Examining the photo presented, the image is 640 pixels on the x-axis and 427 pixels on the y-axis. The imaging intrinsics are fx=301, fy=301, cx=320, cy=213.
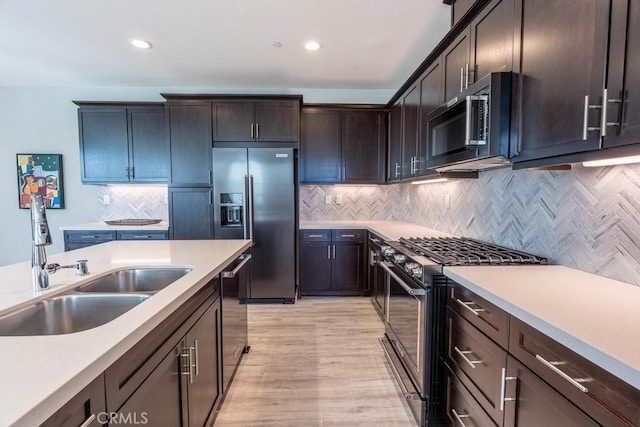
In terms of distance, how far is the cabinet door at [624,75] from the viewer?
0.90 meters

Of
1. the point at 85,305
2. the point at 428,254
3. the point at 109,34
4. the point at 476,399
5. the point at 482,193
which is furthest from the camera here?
the point at 109,34

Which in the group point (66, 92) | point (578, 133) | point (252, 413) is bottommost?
point (252, 413)

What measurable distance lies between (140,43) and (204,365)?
9.54 feet

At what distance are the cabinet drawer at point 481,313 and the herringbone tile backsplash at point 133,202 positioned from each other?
395 centimetres

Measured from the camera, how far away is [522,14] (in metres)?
1.38

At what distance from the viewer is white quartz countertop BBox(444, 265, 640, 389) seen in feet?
2.46

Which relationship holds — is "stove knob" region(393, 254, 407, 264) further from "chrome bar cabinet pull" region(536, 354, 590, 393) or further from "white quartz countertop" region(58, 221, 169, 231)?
"white quartz countertop" region(58, 221, 169, 231)

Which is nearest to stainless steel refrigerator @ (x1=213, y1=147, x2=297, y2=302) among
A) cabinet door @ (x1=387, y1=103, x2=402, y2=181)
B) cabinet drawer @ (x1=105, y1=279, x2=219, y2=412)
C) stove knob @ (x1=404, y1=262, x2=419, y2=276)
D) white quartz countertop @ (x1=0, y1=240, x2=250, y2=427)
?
cabinet door @ (x1=387, y1=103, x2=402, y2=181)

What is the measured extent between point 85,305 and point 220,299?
711mm

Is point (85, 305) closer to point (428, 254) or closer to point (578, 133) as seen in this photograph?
point (428, 254)

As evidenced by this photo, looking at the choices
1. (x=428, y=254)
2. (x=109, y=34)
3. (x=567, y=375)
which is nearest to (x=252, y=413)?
(x=428, y=254)

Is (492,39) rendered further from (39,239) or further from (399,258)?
(39,239)

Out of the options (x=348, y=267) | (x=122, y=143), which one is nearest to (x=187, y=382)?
(x=348, y=267)

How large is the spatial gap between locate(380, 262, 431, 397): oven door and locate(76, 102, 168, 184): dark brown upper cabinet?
3200 millimetres
